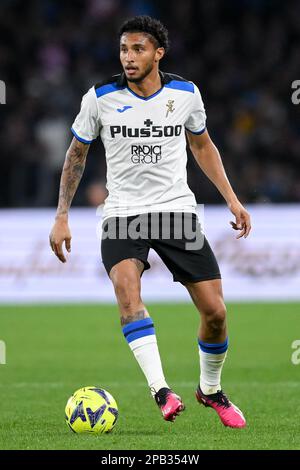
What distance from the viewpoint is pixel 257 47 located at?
19.8 metres

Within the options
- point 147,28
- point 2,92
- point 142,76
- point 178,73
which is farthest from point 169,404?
point 178,73

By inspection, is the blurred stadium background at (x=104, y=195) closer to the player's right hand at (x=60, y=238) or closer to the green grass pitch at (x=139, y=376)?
the green grass pitch at (x=139, y=376)

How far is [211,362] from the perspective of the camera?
664 cm

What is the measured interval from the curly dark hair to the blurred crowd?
389 inches

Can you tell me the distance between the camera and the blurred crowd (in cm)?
1714

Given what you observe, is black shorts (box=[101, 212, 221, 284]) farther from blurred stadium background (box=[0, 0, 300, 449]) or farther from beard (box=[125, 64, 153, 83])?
blurred stadium background (box=[0, 0, 300, 449])

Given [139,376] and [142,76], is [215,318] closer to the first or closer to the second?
[142,76]

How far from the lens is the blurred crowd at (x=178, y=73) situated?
17141 millimetres

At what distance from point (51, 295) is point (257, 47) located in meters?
7.31

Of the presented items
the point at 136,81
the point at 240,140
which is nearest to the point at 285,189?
the point at 240,140

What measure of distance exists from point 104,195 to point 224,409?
30.3ft

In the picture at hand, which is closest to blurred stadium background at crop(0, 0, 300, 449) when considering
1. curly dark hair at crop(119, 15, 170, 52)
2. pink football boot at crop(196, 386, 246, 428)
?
pink football boot at crop(196, 386, 246, 428)

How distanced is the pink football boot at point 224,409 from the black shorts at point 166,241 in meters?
0.77
